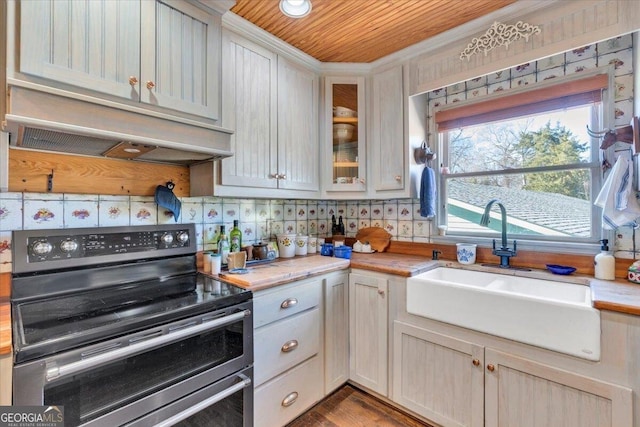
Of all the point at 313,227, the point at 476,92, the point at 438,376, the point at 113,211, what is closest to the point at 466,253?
the point at 438,376

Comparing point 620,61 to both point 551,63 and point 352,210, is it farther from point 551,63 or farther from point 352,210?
point 352,210

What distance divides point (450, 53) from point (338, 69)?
79 centimetres

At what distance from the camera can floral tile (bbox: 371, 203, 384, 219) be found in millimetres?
2459

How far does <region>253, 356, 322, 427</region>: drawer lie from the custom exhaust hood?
1.22m

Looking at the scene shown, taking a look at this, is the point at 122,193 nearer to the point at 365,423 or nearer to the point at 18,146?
the point at 18,146

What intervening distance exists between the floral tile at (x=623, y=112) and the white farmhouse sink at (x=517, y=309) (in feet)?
2.93

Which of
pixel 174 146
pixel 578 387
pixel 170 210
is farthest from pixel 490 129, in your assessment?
pixel 170 210

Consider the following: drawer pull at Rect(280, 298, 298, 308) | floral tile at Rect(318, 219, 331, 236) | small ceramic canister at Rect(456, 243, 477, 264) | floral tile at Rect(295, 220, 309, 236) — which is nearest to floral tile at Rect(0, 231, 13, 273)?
drawer pull at Rect(280, 298, 298, 308)

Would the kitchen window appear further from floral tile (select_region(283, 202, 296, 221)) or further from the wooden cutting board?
floral tile (select_region(283, 202, 296, 221))

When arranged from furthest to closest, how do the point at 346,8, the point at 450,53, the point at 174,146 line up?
the point at 450,53 → the point at 346,8 → the point at 174,146

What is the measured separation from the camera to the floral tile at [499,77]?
1.88 meters

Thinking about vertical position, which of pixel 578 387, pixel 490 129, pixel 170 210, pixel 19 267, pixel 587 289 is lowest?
pixel 578 387

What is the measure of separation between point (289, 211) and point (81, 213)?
4.31 ft

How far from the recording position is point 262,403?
1464 mm
